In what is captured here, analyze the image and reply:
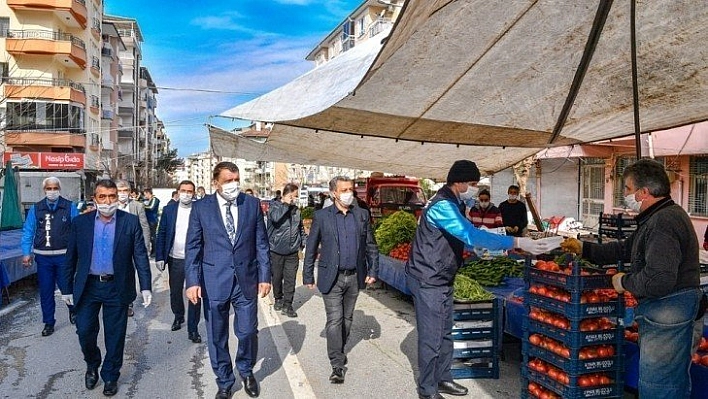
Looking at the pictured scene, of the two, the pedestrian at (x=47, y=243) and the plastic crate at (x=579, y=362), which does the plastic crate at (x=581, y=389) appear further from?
the pedestrian at (x=47, y=243)

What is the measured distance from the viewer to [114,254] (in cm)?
523

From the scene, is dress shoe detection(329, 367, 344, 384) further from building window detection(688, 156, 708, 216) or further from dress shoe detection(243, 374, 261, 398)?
building window detection(688, 156, 708, 216)

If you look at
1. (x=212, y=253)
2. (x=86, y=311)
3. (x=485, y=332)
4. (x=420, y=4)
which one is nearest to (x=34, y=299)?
(x=86, y=311)

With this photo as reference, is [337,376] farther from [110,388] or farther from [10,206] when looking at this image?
[10,206]

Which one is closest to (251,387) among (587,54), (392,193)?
(587,54)

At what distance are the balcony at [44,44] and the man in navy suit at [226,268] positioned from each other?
4075 centimetres

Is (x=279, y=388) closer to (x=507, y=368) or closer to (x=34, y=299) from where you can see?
(x=507, y=368)

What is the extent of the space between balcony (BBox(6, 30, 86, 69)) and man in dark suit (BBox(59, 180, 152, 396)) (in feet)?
131

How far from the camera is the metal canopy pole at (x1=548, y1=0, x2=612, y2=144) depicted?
487cm

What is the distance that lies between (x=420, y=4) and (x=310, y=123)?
404 centimetres

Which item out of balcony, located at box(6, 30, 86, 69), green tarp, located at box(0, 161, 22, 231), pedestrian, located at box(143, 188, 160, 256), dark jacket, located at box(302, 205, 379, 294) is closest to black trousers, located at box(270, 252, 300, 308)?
dark jacket, located at box(302, 205, 379, 294)

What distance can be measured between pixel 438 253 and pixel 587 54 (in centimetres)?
270

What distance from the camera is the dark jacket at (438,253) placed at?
481 cm

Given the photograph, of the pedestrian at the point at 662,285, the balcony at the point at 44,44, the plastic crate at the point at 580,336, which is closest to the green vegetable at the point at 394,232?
the plastic crate at the point at 580,336
